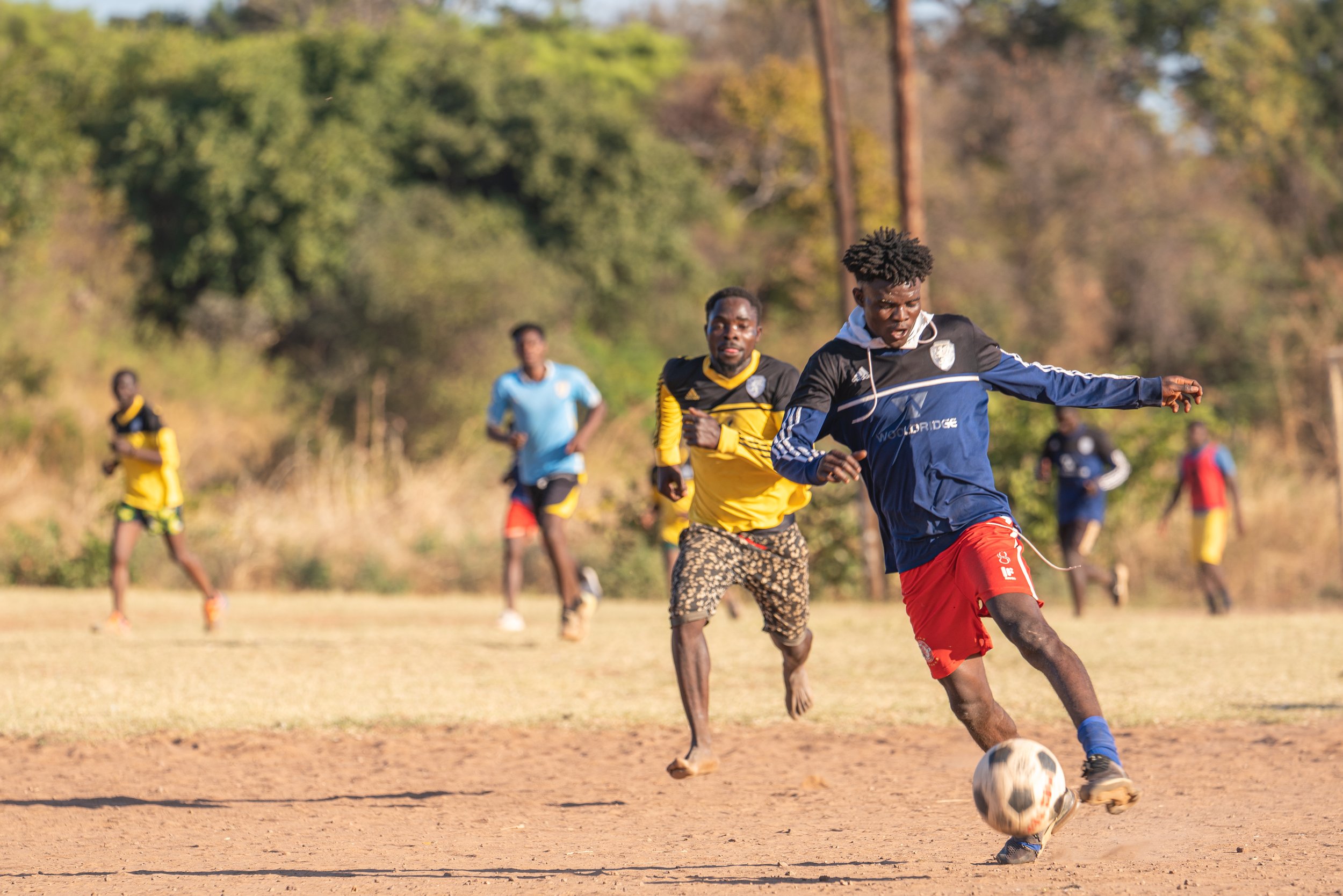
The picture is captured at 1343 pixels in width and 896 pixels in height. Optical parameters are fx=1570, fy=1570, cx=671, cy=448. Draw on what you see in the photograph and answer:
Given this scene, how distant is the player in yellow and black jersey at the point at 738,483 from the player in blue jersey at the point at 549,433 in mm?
3988

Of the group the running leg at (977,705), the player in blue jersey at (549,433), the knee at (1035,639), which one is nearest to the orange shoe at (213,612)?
the player in blue jersey at (549,433)

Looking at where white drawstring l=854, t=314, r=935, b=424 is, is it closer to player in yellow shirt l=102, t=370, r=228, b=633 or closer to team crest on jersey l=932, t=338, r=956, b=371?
team crest on jersey l=932, t=338, r=956, b=371

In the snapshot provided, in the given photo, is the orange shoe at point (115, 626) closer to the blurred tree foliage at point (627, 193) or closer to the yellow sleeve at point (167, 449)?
the yellow sleeve at point (167, 449)

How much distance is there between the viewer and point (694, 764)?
657 centimetres

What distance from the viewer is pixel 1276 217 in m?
41.1

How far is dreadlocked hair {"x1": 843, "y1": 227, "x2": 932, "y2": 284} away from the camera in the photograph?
218 inches

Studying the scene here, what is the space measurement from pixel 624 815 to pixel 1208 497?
10.6 metres

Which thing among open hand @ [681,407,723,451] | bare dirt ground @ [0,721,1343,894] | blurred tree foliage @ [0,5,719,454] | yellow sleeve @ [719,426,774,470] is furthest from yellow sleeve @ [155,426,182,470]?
blurred tree foliage @ [0,5,719,454]

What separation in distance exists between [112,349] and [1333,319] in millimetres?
22647

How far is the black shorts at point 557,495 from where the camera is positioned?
11.5 metres

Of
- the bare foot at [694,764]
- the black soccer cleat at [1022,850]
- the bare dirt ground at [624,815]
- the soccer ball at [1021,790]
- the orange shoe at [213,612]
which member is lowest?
the bare dirt ground at [624,815]

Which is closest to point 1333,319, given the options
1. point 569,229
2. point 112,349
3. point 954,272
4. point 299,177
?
point 954,272

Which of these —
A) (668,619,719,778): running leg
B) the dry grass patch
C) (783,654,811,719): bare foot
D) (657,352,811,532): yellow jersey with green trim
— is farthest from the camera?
the dry grass patch

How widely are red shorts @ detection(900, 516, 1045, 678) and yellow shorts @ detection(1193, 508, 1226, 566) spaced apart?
35.5ft
